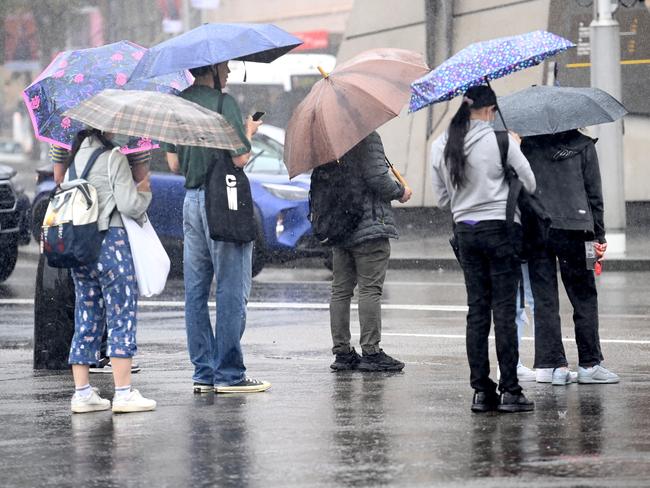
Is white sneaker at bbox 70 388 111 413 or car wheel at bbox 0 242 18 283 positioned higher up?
car wheel at bbox 0 242 18 283

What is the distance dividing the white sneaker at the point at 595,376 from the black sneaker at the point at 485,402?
1209 millimetres

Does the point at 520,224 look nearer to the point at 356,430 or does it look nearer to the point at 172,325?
the point at 356,430

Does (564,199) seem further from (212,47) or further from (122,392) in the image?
(122,392)

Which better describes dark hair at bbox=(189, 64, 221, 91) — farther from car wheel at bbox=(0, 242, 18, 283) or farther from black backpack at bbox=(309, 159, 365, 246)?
car wheel at bbox=(0, 242, 18, 283)

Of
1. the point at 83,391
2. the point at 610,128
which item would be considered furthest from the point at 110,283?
the point at 610,128

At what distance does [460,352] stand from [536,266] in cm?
183

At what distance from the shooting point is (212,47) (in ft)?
26.3

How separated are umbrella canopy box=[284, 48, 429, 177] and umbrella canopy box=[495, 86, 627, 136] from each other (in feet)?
2.39

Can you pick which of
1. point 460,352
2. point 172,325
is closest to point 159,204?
point 172,325

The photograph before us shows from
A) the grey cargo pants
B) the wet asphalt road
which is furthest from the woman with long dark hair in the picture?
the grey cargo pants

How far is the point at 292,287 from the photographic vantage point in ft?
50.9

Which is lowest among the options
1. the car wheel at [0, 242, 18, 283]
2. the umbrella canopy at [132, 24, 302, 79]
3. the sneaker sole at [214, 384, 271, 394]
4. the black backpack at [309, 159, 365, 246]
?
the sneaker sole at [214, 384, 271, 394]

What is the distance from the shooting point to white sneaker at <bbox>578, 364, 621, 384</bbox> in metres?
8.66

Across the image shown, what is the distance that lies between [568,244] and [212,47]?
229cm
